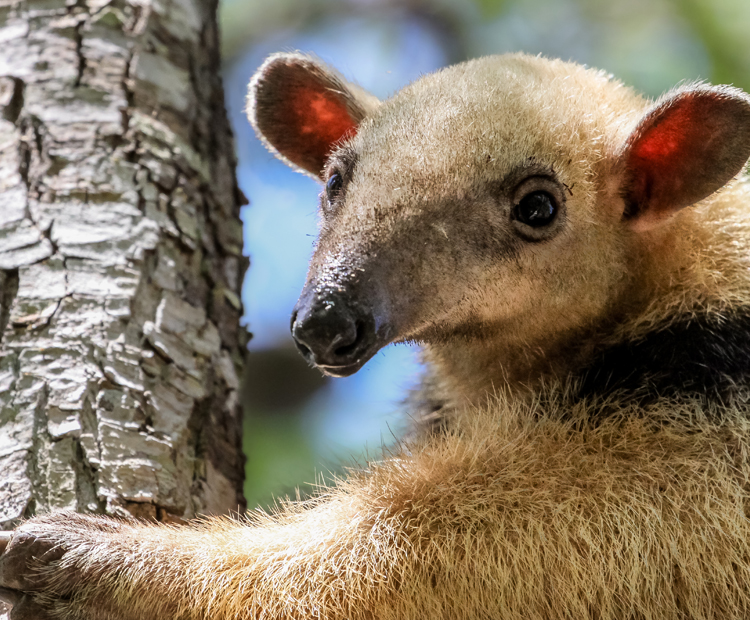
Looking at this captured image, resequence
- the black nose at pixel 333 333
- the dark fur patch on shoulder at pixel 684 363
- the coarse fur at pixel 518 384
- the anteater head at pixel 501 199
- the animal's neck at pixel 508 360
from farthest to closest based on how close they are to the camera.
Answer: the animal's neck at pixel 508 360
the dark fur patch on shoulder at pixel 684 363
the anteater head at pixel 501 199
the coarse fur at pixel 518 384
the black nose at pixel 333 333

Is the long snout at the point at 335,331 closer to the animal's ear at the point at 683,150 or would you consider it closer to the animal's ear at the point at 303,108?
the animal's ear at the point at 683,150

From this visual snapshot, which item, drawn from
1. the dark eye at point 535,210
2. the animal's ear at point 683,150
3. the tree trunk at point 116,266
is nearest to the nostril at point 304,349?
the tree trunk at point 116,266

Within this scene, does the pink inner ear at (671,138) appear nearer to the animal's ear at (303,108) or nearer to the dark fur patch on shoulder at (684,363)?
the dark fur patch on shoulder at (684,363)

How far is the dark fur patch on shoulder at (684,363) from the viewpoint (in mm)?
3141

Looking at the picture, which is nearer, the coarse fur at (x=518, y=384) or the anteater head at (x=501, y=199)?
the coarse fur at (x=518, y=384)

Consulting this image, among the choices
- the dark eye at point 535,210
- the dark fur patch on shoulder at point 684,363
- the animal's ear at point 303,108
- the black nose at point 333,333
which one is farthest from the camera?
the animal's ear at point 303,108

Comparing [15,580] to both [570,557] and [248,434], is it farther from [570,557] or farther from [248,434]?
[248,434]

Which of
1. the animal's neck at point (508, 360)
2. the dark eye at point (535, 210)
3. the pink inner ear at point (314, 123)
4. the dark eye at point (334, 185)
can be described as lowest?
the animal's neck at point (508, 360)

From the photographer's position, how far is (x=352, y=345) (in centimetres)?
282

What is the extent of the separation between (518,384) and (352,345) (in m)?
1.14

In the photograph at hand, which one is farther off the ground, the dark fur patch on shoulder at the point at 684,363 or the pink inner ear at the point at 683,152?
the pink inner ear at the point at 683,152

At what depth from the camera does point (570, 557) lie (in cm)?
290

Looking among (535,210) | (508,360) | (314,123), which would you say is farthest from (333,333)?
(314,123)

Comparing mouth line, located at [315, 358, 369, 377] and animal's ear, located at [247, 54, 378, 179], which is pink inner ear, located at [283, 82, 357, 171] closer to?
animal's ear, located at [247, 54, 378, 179]
